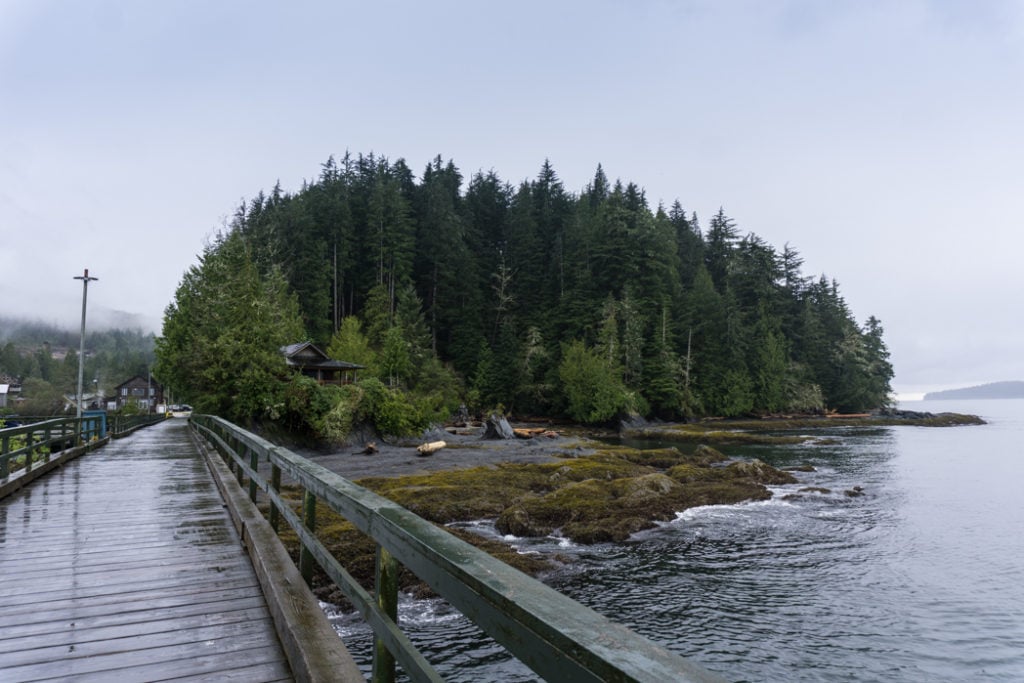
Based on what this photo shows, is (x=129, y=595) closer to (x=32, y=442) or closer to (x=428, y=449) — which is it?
(x=32, y=442)

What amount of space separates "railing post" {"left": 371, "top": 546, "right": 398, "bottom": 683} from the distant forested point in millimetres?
52662

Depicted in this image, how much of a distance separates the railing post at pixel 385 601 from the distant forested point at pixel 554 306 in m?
52.7

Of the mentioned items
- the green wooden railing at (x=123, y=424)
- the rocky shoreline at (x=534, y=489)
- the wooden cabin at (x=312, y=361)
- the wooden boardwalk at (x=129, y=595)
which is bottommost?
the rocky shoreline at (x=534, y=489)

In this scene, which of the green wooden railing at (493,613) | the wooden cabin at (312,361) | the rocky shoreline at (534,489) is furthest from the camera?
the wooden cabin at (312,361)

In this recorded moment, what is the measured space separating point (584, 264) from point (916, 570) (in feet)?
214

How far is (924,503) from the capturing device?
2084cm

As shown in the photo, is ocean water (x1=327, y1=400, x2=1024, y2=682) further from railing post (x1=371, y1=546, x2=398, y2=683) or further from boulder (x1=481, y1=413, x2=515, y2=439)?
boulder (x1=481, y1=413, x2=515, y2=439)

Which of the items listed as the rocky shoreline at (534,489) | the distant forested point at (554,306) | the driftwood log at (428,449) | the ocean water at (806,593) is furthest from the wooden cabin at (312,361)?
the ocean water at (806,593)

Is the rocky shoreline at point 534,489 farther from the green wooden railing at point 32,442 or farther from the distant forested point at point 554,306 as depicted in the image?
the distant forested point at point 554,306

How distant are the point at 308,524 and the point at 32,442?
12.0 meters

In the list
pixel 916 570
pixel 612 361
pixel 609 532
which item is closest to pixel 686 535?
pixel 609 532

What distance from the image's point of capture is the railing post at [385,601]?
7.84ft

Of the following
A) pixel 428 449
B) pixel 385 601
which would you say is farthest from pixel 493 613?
pixel 428 449

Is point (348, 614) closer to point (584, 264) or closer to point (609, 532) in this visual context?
point (609, 532)
